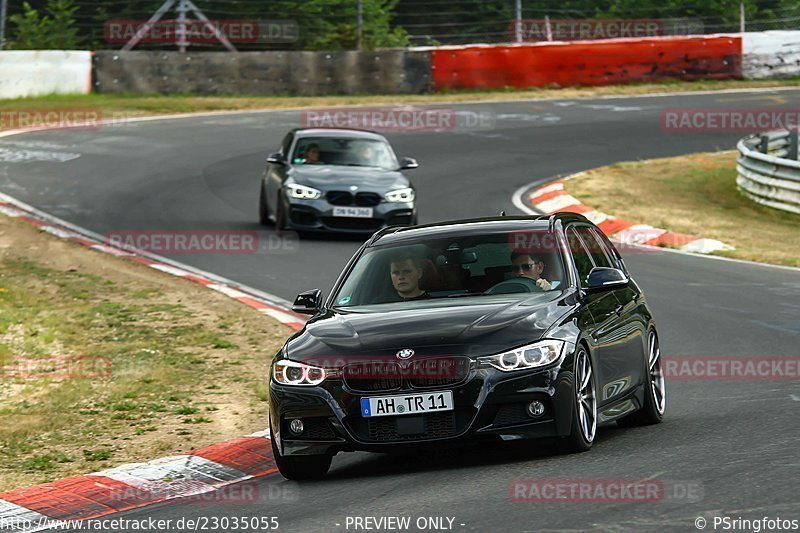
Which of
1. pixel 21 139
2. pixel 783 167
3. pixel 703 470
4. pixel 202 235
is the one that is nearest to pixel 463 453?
pixel 703 470

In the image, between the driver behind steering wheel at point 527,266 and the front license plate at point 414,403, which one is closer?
the front license plate at point 414,403

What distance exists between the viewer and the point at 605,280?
28.7 ft

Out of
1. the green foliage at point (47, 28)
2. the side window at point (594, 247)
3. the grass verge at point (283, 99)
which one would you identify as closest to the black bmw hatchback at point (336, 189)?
the side window at point (594, 247)

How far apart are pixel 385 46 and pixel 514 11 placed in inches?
139

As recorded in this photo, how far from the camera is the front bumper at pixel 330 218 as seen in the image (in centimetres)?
2016

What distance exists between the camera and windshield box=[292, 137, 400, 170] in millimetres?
21469

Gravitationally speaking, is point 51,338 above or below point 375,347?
below

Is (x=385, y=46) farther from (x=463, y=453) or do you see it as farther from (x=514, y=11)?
(x=463, y=453)

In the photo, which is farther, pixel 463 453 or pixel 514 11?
pixel 514 11

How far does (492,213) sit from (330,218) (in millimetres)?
3455

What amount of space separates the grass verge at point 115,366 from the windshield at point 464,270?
1.48 m

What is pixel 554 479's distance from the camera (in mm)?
7348
